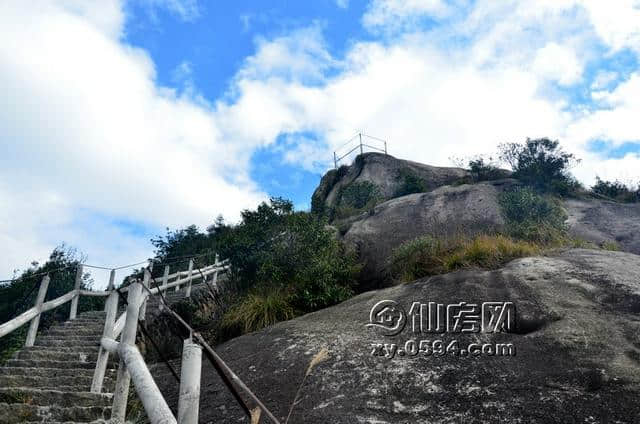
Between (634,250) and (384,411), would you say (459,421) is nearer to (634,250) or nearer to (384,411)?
(384,411)

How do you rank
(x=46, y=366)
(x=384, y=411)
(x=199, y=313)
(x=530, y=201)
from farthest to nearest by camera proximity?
(x=530, y=201)
(x=199, y=313)
(x=46, y=366)
(x=384, y=411)

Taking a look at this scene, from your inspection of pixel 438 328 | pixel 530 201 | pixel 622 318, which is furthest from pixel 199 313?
pixel 530 201

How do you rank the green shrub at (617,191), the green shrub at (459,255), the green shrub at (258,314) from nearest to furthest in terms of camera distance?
the green shrub at (459,255) < the green shrub at (258,314) < the green shrub at (617,191)

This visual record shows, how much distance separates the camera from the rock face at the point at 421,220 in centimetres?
1420

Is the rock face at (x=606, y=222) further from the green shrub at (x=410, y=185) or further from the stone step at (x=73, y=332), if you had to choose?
the stone step at (x=73, y=332)

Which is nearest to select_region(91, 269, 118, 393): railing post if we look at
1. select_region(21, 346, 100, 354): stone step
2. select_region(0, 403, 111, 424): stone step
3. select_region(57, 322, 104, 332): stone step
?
select_region(0, 403, 111, 424): stone step

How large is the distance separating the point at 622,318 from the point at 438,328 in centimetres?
235

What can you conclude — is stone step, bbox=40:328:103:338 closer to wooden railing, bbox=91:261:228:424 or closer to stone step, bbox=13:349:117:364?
stone step, bbox=13:349:117:364

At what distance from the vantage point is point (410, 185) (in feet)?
76.5

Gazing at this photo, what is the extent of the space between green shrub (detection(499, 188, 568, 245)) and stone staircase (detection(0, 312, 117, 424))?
417 inches

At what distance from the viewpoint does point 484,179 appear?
2136 centimetres

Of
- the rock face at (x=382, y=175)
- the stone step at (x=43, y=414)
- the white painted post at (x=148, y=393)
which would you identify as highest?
the rock face at (x=382, y=175)

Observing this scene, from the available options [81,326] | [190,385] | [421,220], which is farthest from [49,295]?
[190,385]

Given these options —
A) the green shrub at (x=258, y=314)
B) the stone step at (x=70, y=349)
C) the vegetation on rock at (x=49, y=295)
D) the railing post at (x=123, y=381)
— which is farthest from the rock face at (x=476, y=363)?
the vegetation on rock at (x=49, y=295)
